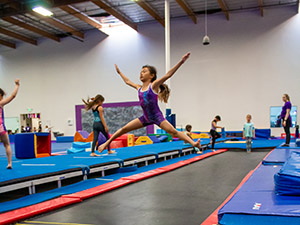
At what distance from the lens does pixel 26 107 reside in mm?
18812

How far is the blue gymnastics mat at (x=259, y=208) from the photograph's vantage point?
6.91ft

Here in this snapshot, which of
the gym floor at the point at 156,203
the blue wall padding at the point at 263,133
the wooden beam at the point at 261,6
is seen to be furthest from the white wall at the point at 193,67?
the gym floor at the point at 156,203

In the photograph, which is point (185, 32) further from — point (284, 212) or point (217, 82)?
point (284, 212)

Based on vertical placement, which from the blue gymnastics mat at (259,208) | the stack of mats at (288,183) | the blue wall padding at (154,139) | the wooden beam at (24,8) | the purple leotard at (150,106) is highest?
the wooden beam at (24,8)

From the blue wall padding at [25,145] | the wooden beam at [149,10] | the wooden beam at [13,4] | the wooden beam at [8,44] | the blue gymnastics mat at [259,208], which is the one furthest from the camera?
the wooden beam at [8,44]

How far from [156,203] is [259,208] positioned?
131 cm

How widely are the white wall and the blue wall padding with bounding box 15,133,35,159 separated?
947 centimetres

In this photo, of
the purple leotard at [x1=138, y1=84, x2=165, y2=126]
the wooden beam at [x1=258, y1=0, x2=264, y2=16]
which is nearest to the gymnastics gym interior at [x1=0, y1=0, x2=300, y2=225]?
the wooden beam at [x1=258, y1=0, x2=264, y2=16]

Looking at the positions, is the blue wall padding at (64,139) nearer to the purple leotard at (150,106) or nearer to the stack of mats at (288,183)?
the purple leotard at (150,106)

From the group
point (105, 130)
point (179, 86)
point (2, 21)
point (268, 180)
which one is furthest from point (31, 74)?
point (268, 180)

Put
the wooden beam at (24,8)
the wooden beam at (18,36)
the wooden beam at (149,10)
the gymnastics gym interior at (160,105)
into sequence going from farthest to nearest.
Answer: the wooden beam at (18,36)
the wooden beam at (149,10)
the wooden beam at (24,8)
the gymnastics gym interior at (160,105)

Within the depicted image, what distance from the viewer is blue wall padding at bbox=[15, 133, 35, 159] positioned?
6.73 metres

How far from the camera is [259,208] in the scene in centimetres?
232

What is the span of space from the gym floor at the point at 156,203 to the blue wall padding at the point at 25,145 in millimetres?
3467
